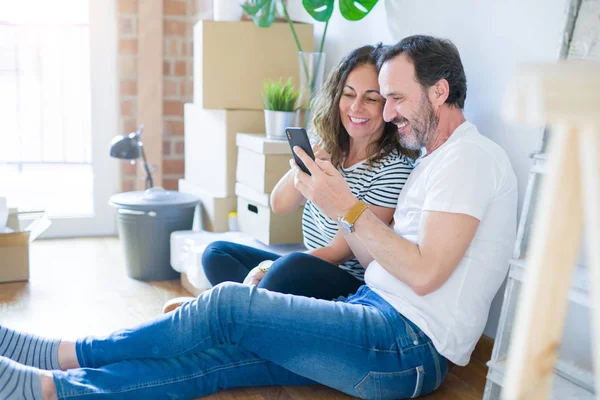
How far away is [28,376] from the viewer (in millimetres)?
1509

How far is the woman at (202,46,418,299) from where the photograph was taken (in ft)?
6.00

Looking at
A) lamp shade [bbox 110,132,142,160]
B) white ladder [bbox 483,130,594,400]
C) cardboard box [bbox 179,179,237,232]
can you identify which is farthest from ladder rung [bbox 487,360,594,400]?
lamp shade [bbox 110,132,142,160]

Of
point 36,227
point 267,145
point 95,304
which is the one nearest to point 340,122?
point 267,145

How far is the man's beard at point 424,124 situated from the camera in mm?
1656

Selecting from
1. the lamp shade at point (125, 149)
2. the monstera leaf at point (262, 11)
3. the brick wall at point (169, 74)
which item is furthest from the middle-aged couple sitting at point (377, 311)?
the brick wall at point (169, 74)

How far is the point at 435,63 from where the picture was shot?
1.64 meters

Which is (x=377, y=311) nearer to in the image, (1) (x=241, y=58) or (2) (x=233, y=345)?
(2) (x=233, y=345)

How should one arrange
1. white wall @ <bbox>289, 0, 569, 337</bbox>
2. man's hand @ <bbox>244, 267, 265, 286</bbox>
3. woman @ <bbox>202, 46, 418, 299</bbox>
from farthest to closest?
man's hand @ <bbox>244, 267, 265, 286</bbox>, woman @ <bbox>202, 46, 418, 299</bbox>, white wall @ <bbox>289, 0, 569, 337</bbox>

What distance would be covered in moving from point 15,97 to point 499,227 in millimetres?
2906

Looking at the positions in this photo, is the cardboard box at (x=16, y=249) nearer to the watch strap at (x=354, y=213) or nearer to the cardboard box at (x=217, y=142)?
the cardboard box at (x=217, y=142)

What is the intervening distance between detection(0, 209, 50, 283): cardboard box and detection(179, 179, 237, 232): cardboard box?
71 centimetres

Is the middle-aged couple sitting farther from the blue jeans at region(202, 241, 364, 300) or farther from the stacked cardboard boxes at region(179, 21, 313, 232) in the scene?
the stacked cardboard boxes at region(179, 21, 313, 232)

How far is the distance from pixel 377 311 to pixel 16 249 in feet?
5.94

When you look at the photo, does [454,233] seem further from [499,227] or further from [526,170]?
[526,170]
